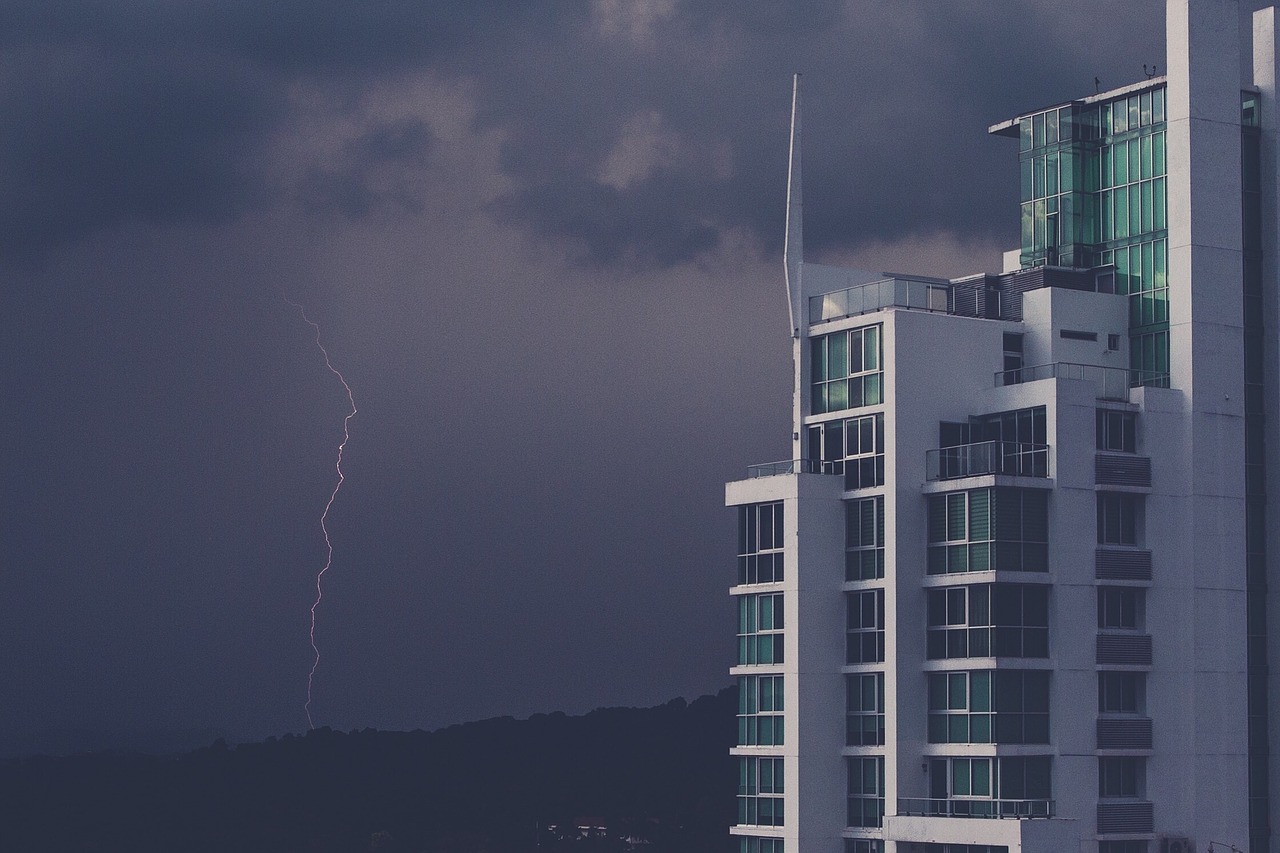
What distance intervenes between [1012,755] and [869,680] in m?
7.84

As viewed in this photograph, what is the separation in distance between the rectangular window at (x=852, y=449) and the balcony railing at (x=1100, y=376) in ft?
19.9

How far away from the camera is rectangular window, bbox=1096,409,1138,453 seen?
9106 cm

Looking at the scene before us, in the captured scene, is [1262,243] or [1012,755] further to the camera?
[1262,243]

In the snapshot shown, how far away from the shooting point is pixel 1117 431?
300 ft

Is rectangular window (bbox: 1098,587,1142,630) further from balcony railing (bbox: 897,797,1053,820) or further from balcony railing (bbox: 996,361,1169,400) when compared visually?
balcony railing (bbox: 996,361,1169,400)

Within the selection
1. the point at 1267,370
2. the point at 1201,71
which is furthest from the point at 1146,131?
the point at 1267,370

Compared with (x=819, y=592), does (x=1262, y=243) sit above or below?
above

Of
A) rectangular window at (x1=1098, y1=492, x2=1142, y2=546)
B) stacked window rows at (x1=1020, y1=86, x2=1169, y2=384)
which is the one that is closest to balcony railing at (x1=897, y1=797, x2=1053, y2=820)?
rectangular window at (x1=1098, y1=492, x2=1142, y2=546)

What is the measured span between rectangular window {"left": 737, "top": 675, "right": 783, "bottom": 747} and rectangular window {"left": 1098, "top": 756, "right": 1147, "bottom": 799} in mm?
14178

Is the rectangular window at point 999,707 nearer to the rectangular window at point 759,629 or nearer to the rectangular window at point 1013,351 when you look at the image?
the rectangular window at point 759,629

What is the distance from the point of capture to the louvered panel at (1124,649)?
8981 cm

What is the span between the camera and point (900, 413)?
92312mm

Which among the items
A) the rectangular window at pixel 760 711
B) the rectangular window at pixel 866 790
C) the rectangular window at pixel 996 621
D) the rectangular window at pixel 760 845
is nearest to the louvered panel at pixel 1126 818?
the rectangular window at pixel 996 621

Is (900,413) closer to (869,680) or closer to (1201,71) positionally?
(869,680)
